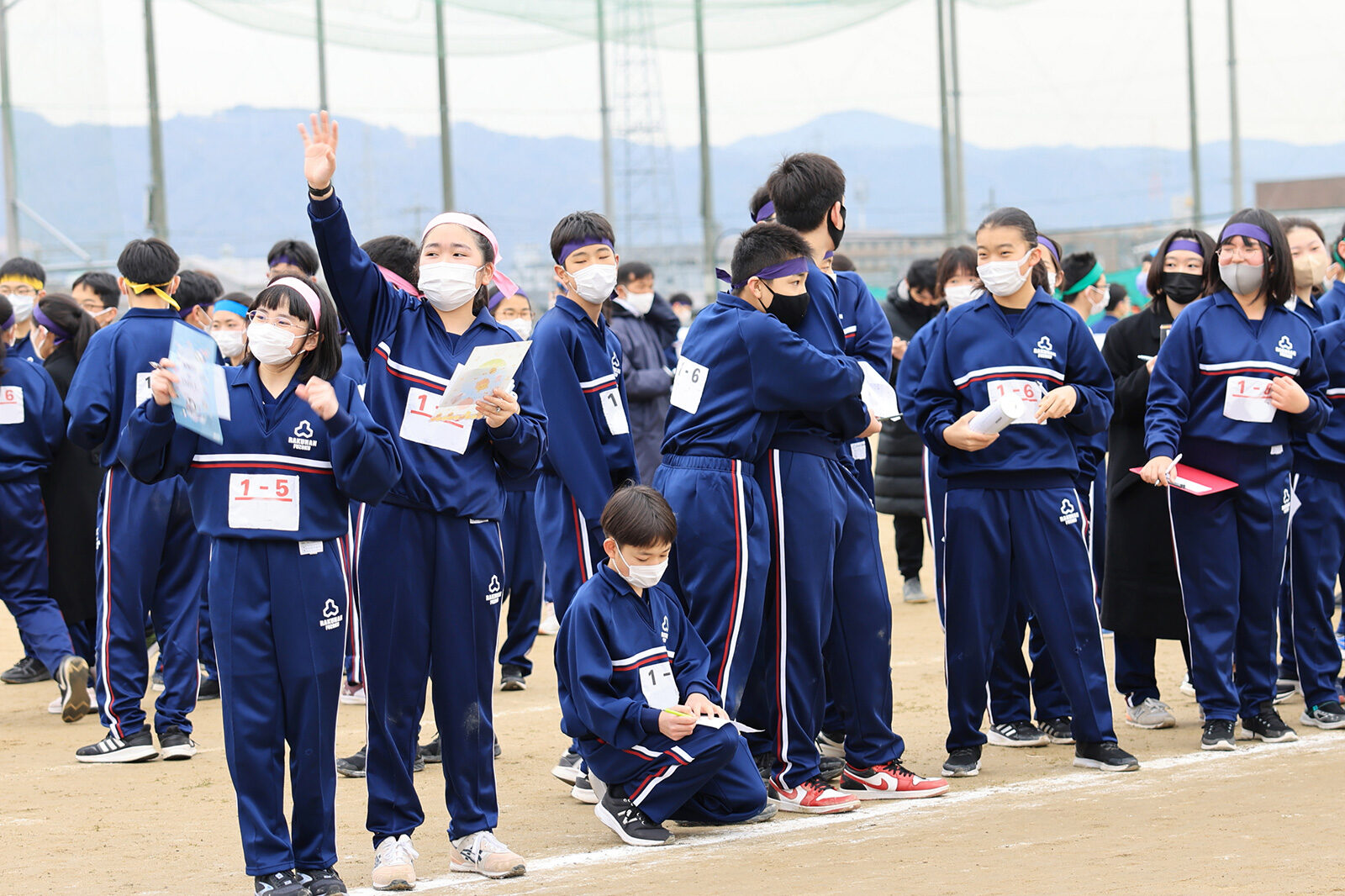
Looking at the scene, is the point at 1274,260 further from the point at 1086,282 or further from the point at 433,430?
the point at 433,430

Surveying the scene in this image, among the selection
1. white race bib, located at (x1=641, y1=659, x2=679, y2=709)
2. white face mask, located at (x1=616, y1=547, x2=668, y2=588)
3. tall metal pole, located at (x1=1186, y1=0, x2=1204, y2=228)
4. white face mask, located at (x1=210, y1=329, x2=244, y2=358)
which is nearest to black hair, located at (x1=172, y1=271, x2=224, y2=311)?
white face mask, located at (x1=210, y1=329, x2=244, y2=358)

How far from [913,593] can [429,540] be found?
6750 mm

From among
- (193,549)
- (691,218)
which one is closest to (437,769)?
(193,549)

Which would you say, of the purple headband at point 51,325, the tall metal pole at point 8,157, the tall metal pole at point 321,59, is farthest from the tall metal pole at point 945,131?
the purple headband at point 51,325

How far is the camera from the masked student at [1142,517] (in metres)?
6.76

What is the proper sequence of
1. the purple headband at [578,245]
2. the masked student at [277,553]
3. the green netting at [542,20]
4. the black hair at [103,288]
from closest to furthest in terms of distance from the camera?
1. the masked student at [277,553]
2. the purple headband at [578,245]
3. the black hair at [103,288]
4. the green netting at [542,20]

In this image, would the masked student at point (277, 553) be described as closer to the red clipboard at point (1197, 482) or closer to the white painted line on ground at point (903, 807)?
the white painted line on ground at point (903, 807)

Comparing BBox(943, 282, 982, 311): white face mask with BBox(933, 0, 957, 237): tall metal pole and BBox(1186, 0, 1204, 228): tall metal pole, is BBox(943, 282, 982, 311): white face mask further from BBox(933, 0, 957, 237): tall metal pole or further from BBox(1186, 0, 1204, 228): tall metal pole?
BBox(1186, 0, 1204, 228): tall metal pole

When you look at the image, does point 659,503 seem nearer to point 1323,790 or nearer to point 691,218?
point 1323,790

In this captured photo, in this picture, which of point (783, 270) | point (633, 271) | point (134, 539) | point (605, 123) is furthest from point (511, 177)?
point (783, 270)

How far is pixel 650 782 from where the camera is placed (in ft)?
16.7

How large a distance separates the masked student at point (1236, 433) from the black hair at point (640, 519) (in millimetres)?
2317

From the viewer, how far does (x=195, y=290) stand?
756 centimetres

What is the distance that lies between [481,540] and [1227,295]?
3507mm
